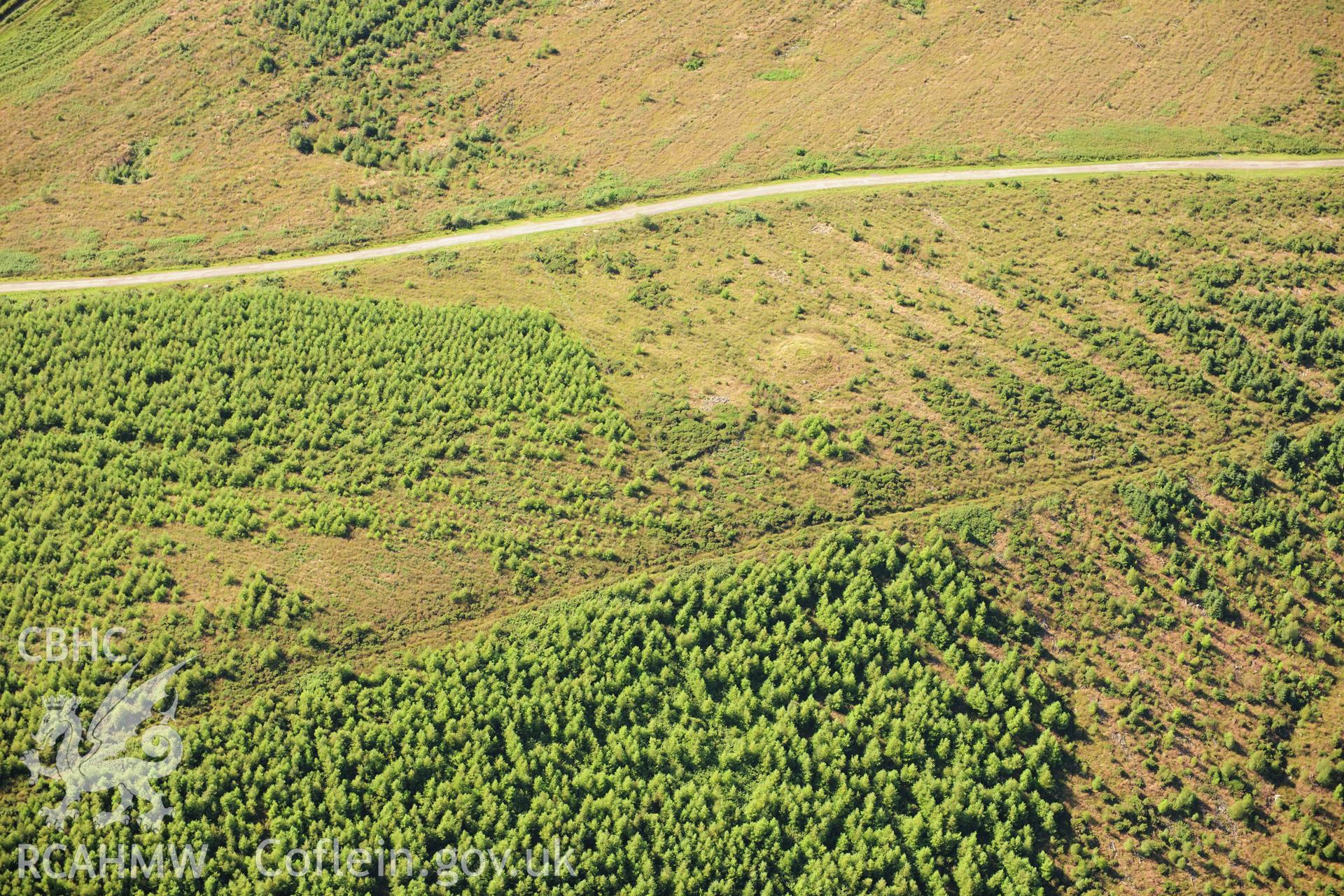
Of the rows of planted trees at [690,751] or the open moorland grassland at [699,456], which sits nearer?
the rows of planted trees at [690,751]

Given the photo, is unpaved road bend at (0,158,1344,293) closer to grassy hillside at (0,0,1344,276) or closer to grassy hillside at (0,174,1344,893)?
grassy hillside at (0,0,1344,276)

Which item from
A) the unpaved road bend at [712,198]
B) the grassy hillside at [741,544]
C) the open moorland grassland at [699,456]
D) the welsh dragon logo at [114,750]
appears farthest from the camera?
the unpaved road bend at [712,198]

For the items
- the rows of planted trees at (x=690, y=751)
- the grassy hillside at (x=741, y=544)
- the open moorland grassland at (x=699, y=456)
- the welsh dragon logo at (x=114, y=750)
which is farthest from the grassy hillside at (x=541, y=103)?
the rows of planted trees at (x=690, y=751)

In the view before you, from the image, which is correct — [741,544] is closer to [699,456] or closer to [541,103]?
[699,456]

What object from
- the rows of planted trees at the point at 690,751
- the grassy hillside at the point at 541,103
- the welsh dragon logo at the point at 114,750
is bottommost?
the rows of planted trees at the point at 690,751

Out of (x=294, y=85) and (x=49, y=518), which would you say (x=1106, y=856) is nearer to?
(x=49, y=518)

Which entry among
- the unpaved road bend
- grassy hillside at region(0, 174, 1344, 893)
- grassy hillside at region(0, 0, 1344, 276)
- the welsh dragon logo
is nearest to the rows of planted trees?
grassy hillside at region(0, 174, 1344, 893)

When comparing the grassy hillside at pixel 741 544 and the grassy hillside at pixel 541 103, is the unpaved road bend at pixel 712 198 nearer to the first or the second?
the grassy hillside at pixel 541 103
